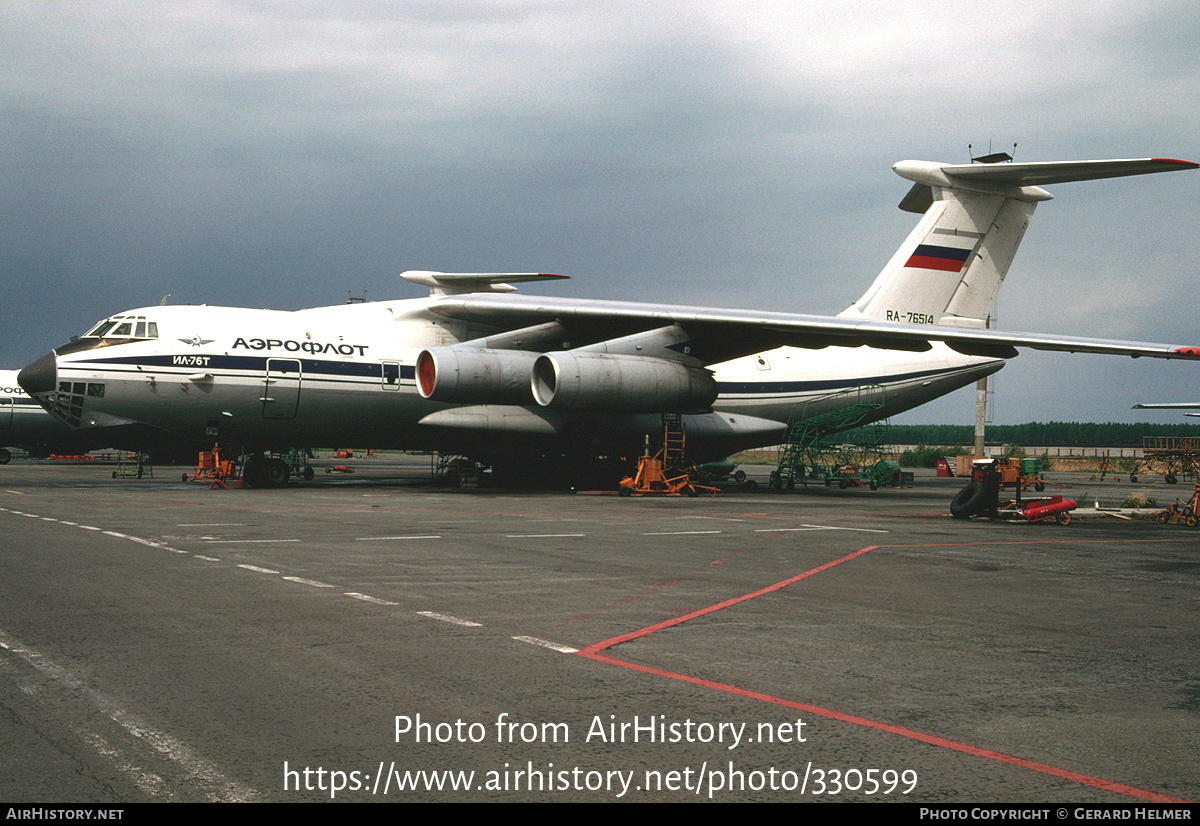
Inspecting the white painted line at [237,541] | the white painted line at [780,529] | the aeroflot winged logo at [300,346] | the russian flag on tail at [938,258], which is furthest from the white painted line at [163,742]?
the russian flag on tail at [938,258]

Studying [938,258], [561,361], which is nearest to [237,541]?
[561,361]

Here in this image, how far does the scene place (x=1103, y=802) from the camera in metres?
3.32

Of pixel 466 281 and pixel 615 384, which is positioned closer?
pixel 615 384

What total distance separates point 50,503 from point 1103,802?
1722 cm

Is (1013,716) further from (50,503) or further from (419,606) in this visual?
(50,503)

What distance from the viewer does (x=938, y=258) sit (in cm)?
2359

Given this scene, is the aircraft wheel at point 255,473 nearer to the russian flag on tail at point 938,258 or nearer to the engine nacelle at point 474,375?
the engine nacelle at point 474,375

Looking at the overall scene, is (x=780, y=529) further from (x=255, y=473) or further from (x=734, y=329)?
(x=255, y=473)

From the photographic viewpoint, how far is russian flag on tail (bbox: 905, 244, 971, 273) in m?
23.5

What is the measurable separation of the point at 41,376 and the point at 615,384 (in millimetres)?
11289

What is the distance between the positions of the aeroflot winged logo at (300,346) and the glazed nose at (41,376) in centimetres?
339

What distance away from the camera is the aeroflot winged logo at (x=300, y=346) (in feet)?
66.1

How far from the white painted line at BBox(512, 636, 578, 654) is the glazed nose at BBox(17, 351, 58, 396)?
16.7m

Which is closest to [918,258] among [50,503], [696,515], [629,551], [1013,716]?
[696,515]
